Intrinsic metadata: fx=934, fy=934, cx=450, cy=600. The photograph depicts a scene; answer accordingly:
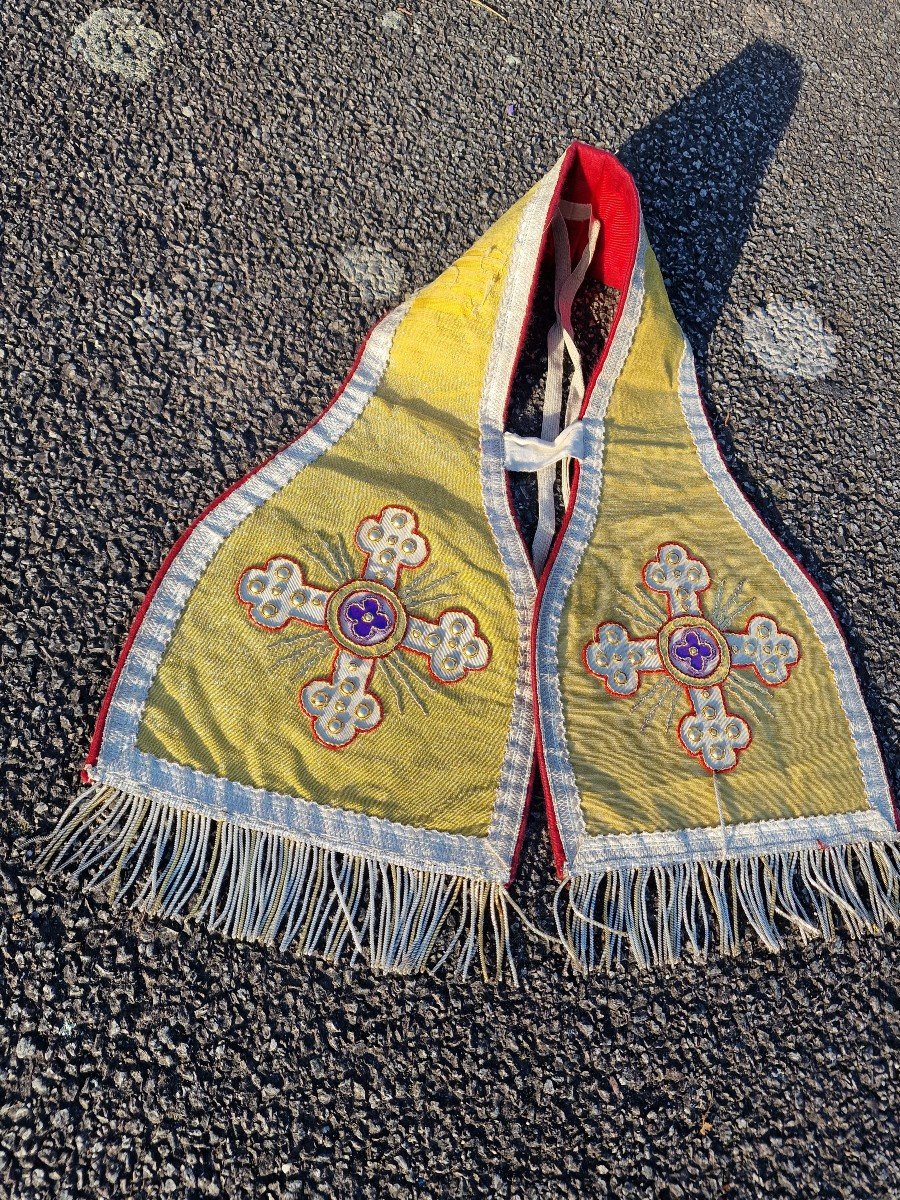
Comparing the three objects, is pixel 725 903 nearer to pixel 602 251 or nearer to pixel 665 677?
pixel 665 677

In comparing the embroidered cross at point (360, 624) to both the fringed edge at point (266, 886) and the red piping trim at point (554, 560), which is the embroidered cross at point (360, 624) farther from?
the fringed edge at point (266, 886)

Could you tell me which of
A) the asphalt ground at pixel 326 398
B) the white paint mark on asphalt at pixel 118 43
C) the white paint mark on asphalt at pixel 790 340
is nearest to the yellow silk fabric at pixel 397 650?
the asphalt ground at pixel 326 398

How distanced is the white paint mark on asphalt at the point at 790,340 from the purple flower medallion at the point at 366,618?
1.41 m

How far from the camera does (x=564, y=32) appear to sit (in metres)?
3.11

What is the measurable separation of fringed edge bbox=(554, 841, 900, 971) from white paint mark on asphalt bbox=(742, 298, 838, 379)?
4.54ft

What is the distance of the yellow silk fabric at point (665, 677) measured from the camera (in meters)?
1.87

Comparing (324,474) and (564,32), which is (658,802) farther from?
(564,32)

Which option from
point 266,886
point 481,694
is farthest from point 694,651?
point 266,886

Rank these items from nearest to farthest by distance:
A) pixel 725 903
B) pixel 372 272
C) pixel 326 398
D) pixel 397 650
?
pixel 725 903 < pixel 397 650 < pixel 326 398 < pixel 372 272

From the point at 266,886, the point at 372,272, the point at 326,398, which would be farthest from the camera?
the point at 372,272

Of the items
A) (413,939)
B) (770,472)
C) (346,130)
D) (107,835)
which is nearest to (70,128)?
(346,130)

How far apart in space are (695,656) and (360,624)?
28.7 inches

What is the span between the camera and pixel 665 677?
1994 millimetres

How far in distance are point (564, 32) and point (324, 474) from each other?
79.4 inches
